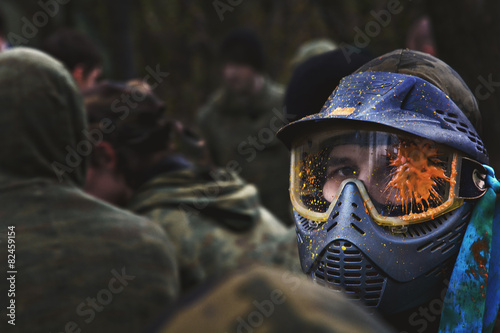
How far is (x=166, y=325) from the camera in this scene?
86 centimetres

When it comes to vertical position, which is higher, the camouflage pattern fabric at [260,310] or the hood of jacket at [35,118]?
the camouflage pattern fabric at [260,310]

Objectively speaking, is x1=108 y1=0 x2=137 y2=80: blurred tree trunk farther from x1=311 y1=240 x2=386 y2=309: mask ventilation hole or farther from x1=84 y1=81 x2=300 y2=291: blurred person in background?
x1=311 y1=240 x2=386 y2=309: mask ventilation hole

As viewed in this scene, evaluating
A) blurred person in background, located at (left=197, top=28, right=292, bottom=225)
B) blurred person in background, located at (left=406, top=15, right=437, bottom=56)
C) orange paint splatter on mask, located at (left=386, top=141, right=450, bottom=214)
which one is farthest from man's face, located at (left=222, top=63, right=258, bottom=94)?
orange paint splatter on mask, located at (left=386, top=141, right=450, bottom=214)

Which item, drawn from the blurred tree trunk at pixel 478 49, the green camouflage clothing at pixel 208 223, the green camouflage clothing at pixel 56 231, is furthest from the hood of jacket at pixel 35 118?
the blurred tree trunk at pixel 478 49

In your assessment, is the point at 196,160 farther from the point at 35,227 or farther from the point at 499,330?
the point at 499,330

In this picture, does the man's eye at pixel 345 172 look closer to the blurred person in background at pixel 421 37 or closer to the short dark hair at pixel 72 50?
the blurred person in background at pixel 421 37

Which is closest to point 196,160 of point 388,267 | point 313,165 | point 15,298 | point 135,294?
point 135,294

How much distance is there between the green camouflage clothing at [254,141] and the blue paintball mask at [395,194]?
144 inches

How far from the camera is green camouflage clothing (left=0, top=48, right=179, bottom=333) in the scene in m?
2.62

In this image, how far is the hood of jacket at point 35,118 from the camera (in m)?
2.70

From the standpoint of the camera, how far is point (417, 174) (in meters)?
2.03

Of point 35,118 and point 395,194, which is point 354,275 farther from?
point 35,118

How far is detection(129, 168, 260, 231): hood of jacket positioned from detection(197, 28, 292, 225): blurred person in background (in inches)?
80.7

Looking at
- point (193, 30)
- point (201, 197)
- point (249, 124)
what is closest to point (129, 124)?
point (201, 197)
